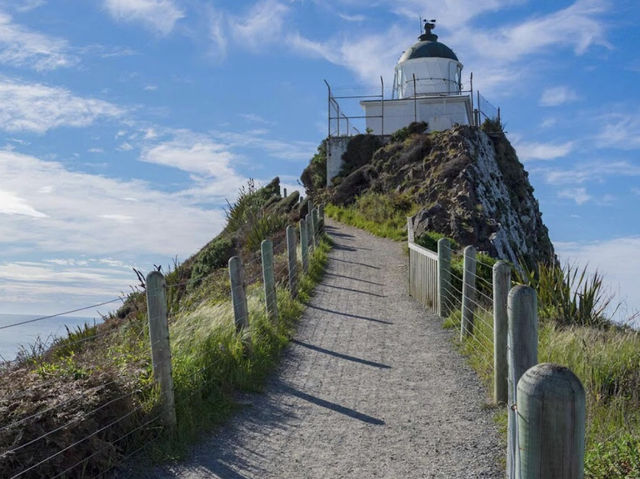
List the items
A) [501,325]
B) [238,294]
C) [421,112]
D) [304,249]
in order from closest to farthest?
1. [501,325]
2. [238,294]
3. [304,249]
4. [421,112]

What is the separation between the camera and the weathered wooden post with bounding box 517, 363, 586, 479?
2.46 metres

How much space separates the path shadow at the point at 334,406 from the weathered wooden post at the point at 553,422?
14.1ft

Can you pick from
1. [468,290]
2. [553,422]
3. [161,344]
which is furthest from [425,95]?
[553,422]

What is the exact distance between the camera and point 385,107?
38250 mm

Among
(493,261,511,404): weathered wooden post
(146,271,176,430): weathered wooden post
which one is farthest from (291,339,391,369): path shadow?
(146,271,176,430): weathered wooden post

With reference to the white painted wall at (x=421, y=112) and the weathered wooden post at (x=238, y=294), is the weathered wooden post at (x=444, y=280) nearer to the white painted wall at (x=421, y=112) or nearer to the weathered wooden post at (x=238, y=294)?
the weathered wooden post at (x=238, y=294)

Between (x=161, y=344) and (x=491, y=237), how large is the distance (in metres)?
17.7

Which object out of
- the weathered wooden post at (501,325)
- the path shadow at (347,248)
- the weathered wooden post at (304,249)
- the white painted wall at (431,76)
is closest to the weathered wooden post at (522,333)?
the weathered wooden post at (501,325)

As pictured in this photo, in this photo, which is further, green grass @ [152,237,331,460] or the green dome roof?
the green dome roof

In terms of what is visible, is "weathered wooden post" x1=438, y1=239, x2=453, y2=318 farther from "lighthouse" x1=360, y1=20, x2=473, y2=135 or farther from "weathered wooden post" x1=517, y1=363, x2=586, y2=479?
"lighthouse" x1=360, y1=20, x2=473, y2=135

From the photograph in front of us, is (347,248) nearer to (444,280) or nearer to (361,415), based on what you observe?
(444,280)

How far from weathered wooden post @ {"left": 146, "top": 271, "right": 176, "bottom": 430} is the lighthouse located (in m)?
31.9

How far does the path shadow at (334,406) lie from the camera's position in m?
6.81

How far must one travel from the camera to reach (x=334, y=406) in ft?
23.9
